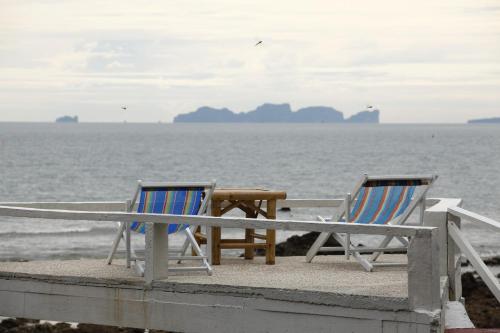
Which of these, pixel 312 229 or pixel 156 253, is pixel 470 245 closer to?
pixel 312 229

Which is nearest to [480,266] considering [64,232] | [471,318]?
[471,318]

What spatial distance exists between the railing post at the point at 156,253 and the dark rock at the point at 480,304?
7.84 metres

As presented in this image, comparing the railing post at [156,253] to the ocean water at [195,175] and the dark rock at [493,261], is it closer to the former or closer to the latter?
the dark rock at [493,261]

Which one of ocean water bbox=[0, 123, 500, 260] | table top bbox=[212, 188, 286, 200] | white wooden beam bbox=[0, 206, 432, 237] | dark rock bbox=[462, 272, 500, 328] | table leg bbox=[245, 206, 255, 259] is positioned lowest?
ocean water bbox=[0, 123, 500, 260]

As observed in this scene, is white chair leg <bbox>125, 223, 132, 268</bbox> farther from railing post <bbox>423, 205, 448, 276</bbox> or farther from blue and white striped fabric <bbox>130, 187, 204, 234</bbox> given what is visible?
railing post <bbox>423, 205, 448, 276</bbox>

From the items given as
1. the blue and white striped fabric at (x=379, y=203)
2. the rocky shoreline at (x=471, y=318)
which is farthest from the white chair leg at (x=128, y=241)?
the rocky shoreline at (x=471, y=318)

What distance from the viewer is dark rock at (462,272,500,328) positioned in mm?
14280

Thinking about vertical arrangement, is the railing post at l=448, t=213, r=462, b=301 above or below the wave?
above

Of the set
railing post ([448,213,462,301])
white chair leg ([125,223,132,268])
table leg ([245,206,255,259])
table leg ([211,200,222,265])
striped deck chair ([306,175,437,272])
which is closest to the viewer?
white chair leg ([125,223,132,268])

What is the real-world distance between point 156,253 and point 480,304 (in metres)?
9.68

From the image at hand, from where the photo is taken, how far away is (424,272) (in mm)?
6438

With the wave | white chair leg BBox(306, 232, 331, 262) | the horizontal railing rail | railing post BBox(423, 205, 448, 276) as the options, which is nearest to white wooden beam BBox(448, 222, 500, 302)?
railing post BBox(423, 205, 448, 276)

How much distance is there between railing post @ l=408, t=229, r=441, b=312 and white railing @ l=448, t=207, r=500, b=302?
608mm

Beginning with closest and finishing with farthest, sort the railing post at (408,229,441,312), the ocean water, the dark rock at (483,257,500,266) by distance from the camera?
the railing post at (408,229,441,312) < the dark rock at (483,257,500,266) < the ocean water
